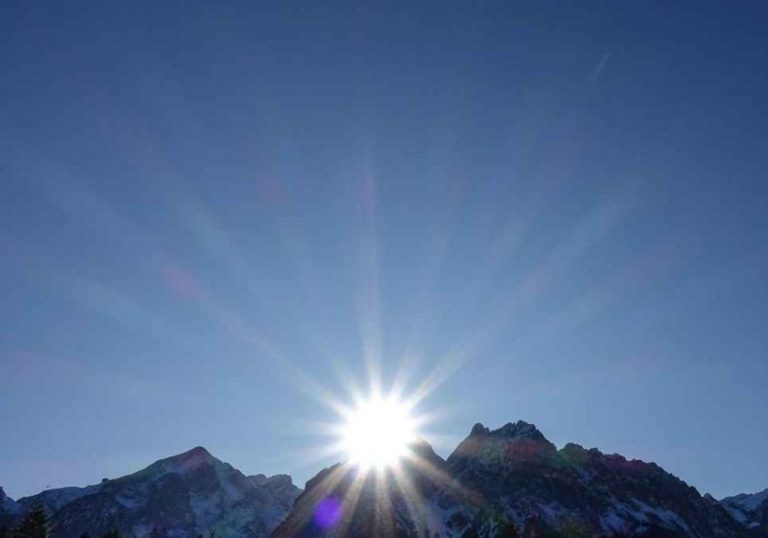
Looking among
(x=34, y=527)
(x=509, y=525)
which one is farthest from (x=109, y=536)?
(x=509, y=525)

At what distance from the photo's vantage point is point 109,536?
96312mm

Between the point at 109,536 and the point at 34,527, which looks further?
the point at 109,536

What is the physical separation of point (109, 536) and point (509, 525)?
60701 millimetres

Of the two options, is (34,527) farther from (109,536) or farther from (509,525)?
(509,525)

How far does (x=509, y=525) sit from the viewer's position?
85250mm

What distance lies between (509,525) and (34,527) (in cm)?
6374

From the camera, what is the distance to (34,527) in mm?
83438

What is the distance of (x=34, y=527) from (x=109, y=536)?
1516 cm

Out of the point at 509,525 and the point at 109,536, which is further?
the point at 109,536
